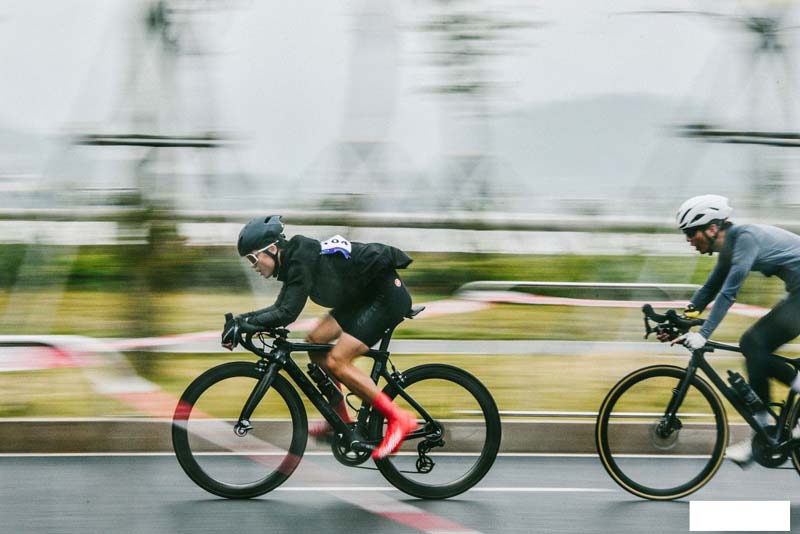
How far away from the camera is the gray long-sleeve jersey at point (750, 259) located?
5.68m

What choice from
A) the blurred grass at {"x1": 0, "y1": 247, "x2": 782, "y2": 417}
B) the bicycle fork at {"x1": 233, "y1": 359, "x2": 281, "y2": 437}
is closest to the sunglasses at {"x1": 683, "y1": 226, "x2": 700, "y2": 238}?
the bicycle fork at {"x1": 233, "y1": 359, "x2": 281, "y2": 437}

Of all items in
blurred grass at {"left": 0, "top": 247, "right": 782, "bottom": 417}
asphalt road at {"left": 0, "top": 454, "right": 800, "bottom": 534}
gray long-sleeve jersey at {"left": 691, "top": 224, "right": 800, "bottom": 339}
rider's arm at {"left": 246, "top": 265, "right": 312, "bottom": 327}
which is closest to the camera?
asphalt road at {"left": 0, "top": 454, "right": 800, "bottom": 534}

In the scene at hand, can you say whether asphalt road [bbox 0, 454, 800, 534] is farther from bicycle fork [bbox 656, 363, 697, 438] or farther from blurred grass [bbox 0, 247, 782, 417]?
blurred grass [bbox 0, 247, 782, 417]

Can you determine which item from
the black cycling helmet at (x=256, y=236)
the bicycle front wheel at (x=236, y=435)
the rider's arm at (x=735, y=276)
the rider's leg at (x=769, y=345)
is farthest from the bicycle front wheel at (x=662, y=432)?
the black cycling helmet at (x=256, y=236)

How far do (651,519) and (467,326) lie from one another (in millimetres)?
5327

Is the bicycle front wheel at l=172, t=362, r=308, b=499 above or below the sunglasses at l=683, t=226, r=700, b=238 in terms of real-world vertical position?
below

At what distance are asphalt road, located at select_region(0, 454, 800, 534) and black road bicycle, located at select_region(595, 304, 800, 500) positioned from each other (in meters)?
0.16

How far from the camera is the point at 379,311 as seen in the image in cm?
584

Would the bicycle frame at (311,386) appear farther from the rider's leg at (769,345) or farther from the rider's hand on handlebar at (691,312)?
the rider's leg at (769,345)

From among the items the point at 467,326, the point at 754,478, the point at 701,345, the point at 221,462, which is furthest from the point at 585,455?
the point at 467,326

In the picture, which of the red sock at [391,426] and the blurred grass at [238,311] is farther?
the blurred grass at [238,311]

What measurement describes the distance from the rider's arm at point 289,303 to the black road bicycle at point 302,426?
15cm

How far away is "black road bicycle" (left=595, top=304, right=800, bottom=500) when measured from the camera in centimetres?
584

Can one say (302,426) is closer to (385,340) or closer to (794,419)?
(385,340)
